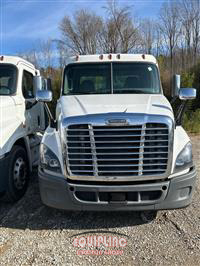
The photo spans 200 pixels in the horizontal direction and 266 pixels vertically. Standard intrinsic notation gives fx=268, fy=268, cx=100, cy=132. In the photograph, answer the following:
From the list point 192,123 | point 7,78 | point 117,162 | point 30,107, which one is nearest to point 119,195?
point 117,162

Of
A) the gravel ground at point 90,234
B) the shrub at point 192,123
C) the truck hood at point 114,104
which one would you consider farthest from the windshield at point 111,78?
the shrub at point 192,123

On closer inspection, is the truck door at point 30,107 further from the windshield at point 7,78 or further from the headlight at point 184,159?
the headlight at point 184,159

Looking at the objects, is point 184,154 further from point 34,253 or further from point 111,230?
point 34,253

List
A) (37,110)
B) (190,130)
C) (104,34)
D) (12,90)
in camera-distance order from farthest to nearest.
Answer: (104,34) < (190,130) < (37,110) < (12,90)

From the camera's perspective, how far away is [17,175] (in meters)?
4.78

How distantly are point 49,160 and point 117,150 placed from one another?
951 mm

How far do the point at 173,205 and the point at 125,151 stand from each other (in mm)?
976

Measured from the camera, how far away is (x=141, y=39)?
88.4 feet

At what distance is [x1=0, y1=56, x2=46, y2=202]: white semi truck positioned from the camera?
14.5 feet

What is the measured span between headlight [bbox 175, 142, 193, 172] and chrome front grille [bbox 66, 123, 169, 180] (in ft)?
0.67

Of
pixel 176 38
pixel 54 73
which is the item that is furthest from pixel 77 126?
pixel 176 38

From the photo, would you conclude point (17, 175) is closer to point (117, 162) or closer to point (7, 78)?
point (7, 78)

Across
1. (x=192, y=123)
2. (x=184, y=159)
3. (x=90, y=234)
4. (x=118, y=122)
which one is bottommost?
(x=90, y=234)

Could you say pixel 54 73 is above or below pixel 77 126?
above
